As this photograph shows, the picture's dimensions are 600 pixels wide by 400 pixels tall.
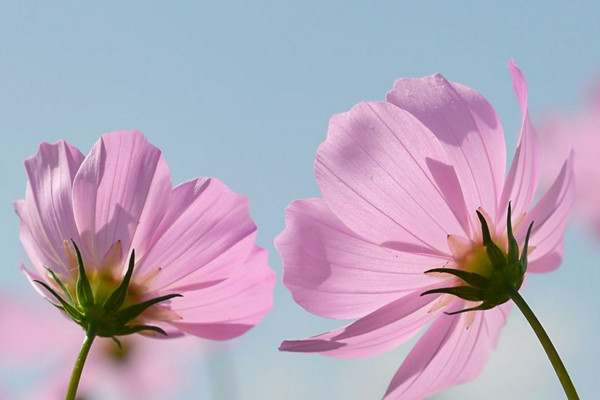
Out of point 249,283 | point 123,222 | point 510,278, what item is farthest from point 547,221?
point 123,222

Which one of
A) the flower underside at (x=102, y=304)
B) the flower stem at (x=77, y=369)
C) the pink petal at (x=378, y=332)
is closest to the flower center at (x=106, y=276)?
the flower underside at (x=102, y=304)

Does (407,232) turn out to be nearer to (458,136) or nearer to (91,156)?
(458,136)

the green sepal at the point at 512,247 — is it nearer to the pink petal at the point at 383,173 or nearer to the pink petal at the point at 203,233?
the pink petal at the point at 383,173

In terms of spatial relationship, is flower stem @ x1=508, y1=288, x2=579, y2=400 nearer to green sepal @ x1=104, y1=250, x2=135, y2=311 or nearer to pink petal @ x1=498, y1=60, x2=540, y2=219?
pink petal @ x1=498, y1=60, x2=540, y2=219

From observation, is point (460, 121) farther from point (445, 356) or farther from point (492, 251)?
point (445, 356)

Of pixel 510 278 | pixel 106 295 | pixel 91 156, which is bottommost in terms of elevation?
pixel 510 278

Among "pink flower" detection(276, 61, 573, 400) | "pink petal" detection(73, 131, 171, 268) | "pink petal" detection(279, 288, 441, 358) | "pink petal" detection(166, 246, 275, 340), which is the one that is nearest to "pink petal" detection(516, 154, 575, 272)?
"pink flower" detection(276, 61, 573, 400)
